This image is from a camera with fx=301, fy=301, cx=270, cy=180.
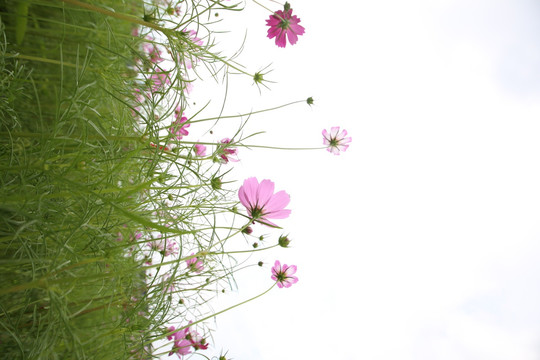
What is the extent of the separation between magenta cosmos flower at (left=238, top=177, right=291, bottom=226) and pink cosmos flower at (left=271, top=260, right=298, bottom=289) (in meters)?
0.38

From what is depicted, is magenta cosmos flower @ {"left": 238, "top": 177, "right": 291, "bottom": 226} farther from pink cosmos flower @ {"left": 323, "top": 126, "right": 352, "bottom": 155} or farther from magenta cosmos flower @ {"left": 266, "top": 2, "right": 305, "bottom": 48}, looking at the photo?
pink cosmos flower @ {"left": 323, "top": 126, "right": 352, "bottom": 155}

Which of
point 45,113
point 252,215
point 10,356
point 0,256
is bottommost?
point 10,356

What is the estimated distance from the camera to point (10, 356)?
1.60ft

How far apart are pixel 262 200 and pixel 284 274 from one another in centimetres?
41

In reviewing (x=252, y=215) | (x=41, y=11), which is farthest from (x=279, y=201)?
(x=41, y=11)

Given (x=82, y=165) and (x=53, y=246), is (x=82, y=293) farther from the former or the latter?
(x=82, y=165)

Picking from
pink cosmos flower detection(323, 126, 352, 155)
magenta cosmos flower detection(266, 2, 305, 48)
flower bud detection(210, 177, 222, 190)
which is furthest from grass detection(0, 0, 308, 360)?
pink cosmos flower detection(323, 126, 352, 155)

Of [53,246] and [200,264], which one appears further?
[200,264]

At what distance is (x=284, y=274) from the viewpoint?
83 cm

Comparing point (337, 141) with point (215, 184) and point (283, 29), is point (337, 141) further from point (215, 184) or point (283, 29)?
point (215, 184)

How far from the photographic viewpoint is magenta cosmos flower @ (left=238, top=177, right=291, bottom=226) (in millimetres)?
483

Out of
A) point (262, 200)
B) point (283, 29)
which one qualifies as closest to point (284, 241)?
point (262, 200)

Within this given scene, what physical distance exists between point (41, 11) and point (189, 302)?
0.94m

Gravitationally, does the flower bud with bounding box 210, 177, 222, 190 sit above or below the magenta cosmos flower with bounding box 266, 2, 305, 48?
below
